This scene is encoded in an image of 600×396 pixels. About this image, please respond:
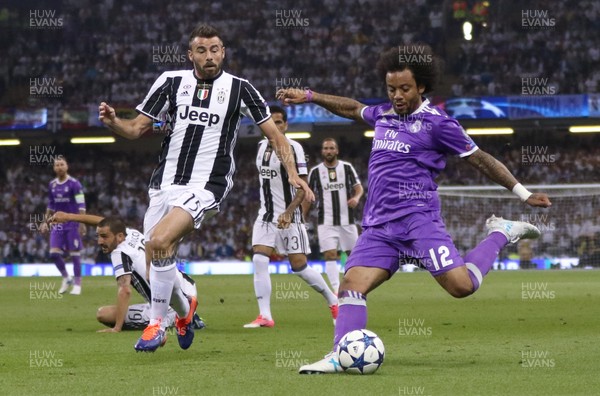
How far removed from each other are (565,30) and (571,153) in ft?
14.3

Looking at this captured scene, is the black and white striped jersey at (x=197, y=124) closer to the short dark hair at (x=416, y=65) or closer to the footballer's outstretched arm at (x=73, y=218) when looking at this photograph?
the short dark hair at (x=416, y=65)

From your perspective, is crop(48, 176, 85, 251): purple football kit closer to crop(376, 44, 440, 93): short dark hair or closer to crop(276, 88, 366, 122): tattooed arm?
crop(276, 88, 366, 122): tattooed arm

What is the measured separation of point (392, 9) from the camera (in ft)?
127

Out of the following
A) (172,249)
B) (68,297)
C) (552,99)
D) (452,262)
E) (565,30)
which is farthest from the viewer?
(565,30)

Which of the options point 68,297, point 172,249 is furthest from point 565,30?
point 172,249

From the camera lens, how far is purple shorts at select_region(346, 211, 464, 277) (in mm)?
6672

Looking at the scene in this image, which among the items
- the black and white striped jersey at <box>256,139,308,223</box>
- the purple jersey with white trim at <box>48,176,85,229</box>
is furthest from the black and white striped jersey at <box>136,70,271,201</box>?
the purple jersey with white trim at <box>48,176,85,229</box>

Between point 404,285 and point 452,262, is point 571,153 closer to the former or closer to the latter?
point 404,285

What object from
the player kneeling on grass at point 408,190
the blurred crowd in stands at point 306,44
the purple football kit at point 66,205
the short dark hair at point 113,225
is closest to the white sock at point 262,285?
the short dark hair at point 113,225

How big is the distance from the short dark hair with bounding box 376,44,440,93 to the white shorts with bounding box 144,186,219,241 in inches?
66.8

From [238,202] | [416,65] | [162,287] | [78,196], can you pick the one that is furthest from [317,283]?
[238,202]

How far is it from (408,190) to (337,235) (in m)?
8.82

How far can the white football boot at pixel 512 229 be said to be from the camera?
7.77 m

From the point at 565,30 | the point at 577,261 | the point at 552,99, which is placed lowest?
the point at 577,261
